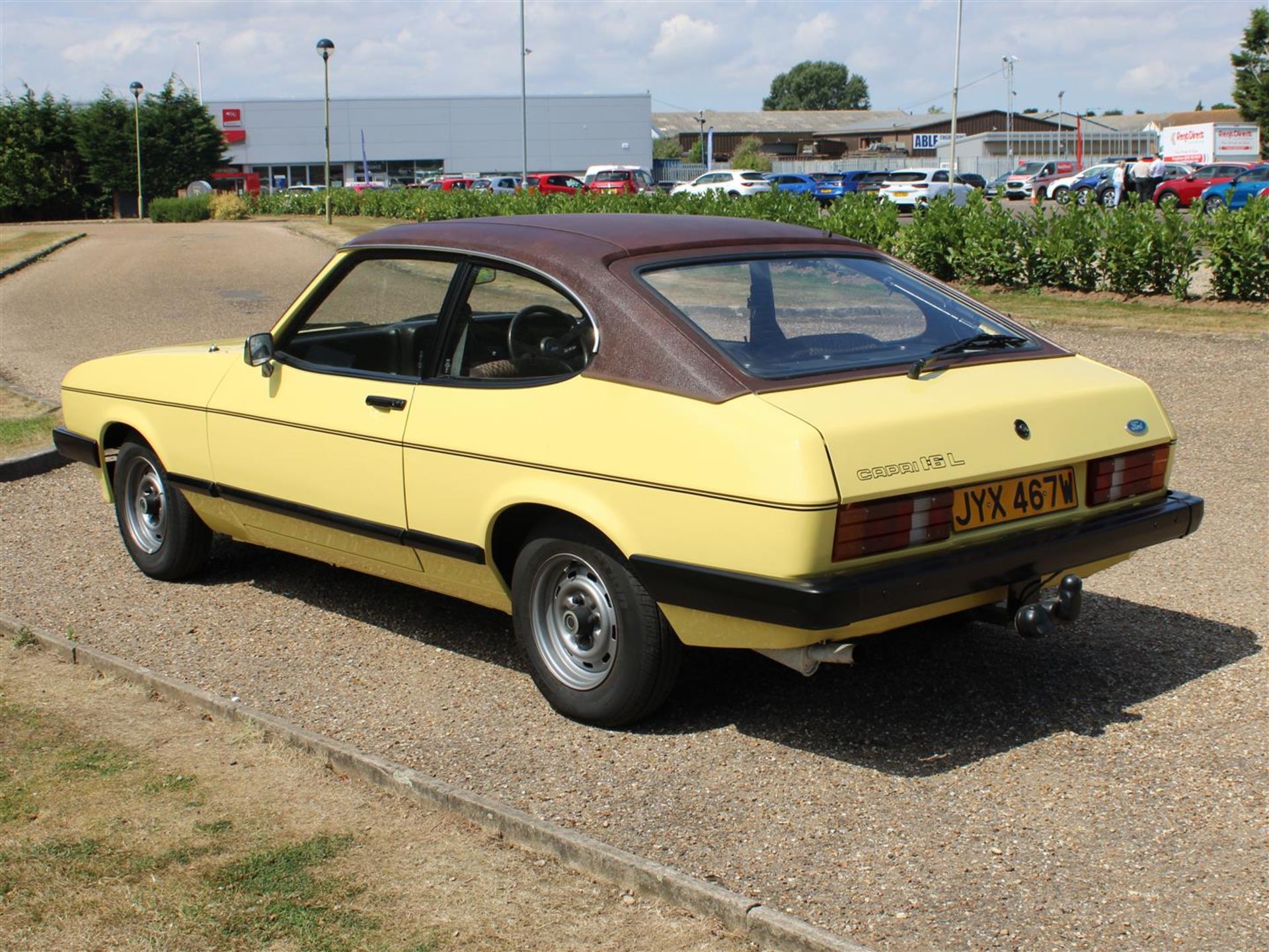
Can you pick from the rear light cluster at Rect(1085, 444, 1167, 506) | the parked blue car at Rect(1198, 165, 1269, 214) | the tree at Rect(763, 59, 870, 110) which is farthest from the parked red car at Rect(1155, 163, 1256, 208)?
the tree at Rect(763, 59, 870, 110)

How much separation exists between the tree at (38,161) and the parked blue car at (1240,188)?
141ft

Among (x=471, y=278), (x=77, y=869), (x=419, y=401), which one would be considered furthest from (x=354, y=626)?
(x=77, y=869)

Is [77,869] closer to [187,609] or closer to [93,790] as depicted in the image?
[93,790]

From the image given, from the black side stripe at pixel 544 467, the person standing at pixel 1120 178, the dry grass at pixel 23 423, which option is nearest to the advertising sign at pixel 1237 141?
the person standing at pixel 1120 178

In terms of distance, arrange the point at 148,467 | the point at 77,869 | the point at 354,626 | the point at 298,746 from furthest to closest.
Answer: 1. the point at 148,467
2. the point at 354,626
3. the point at 298,746
4. the point at 77,869

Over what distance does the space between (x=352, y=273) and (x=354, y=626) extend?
4.85 ft

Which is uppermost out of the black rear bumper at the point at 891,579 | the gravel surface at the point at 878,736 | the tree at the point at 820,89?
the tree at the point at 820,89

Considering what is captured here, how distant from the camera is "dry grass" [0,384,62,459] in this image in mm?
9188

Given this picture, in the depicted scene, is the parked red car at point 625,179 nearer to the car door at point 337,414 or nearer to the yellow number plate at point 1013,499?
the car door at point 337,414

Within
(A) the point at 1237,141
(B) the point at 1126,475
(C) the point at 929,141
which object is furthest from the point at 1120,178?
(C) the point at 929,141

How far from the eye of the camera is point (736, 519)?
381 cm

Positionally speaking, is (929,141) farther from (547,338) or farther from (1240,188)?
(547,338)

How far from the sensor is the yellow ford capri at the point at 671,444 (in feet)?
12.6

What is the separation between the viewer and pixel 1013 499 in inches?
162
